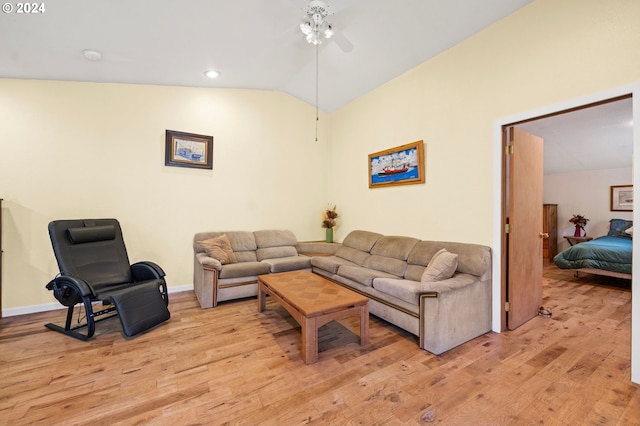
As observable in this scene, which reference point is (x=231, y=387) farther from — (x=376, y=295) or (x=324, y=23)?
(x=324, y=23)

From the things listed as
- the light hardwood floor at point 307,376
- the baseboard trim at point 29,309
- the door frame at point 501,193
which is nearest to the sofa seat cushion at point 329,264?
the light hardwood floor at point 307,376

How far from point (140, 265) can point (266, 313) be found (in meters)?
1.55

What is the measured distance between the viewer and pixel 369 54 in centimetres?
338

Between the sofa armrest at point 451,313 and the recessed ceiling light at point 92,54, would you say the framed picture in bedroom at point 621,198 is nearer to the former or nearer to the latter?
the sofa armrest at point 451,313

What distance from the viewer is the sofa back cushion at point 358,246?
12.8ft

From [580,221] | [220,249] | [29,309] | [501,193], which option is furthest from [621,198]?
[29,309]

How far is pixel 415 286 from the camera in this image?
2.53 metres

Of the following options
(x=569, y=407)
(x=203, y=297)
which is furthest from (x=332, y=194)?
(x=569, y=407)

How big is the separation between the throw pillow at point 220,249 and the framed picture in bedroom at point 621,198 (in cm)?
758

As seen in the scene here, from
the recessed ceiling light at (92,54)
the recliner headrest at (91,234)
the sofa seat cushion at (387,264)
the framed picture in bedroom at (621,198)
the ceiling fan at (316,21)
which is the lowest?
the sofa seat cushion at (387,264)

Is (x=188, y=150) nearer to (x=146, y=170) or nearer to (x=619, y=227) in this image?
(x=146, y=170)

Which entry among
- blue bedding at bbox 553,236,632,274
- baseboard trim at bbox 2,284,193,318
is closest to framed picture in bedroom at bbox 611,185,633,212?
blue bedding at bbox 553,236,632,274

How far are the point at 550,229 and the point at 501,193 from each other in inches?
200

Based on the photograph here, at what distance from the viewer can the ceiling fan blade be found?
10.2 ft
